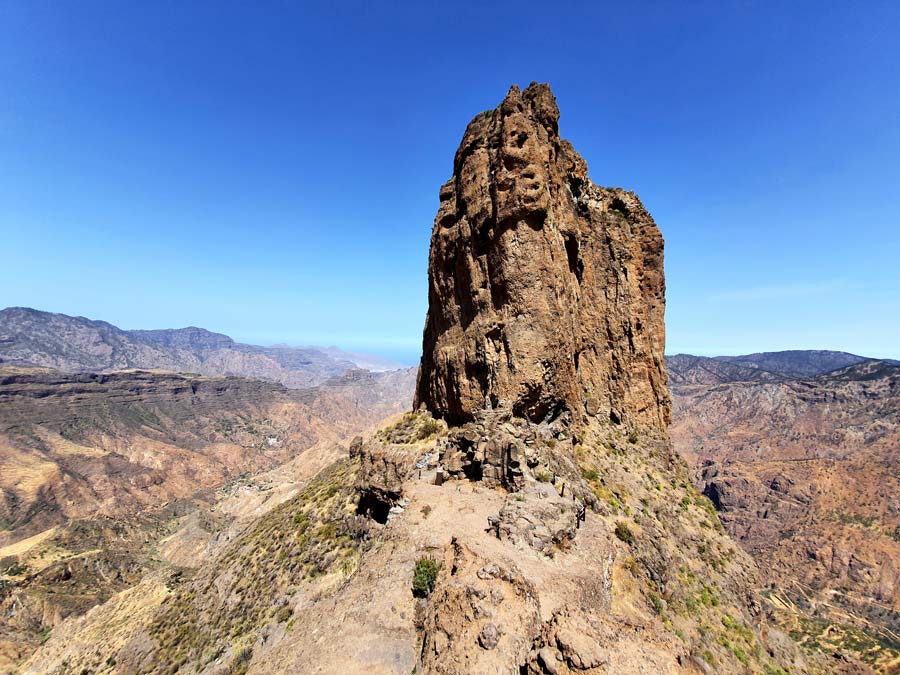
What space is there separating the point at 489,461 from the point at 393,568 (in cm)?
730

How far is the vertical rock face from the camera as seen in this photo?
24.4 metres

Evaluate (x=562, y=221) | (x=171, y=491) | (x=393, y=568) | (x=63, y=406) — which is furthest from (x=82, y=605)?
(x=63, y=406)

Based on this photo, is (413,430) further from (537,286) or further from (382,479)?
(537,286)

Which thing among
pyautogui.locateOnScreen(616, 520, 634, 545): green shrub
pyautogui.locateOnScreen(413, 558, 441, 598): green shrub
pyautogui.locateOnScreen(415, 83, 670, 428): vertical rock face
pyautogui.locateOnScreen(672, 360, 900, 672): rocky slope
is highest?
pyautogui.locateOnScreen(415, 83, 670, 428): vertical rock face

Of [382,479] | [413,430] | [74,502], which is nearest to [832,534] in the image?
[413,430]

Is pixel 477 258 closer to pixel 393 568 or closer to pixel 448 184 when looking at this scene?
pixel 448 184

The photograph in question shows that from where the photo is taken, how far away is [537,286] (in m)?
24.3

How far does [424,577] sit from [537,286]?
633 inches

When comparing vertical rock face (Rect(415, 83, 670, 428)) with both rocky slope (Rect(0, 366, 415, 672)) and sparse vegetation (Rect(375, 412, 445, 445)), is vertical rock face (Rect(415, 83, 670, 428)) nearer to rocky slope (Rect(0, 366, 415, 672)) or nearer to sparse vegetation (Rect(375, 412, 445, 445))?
sparse vegetation (Rect(375, 412, 445, 445))

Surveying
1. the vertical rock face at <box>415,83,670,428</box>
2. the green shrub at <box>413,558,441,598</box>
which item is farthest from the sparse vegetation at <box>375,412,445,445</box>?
the green shrub at <box>413,558,441,598</box>

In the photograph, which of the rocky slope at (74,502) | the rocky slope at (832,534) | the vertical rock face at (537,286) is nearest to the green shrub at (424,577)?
the vertical rock face at (537,286)

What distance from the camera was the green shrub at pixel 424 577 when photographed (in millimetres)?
13938

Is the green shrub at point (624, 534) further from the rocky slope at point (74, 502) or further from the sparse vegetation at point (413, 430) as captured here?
the rocky slope at point (74, 502)

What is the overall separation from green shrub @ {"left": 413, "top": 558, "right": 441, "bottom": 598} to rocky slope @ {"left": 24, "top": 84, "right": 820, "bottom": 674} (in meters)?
0.09
